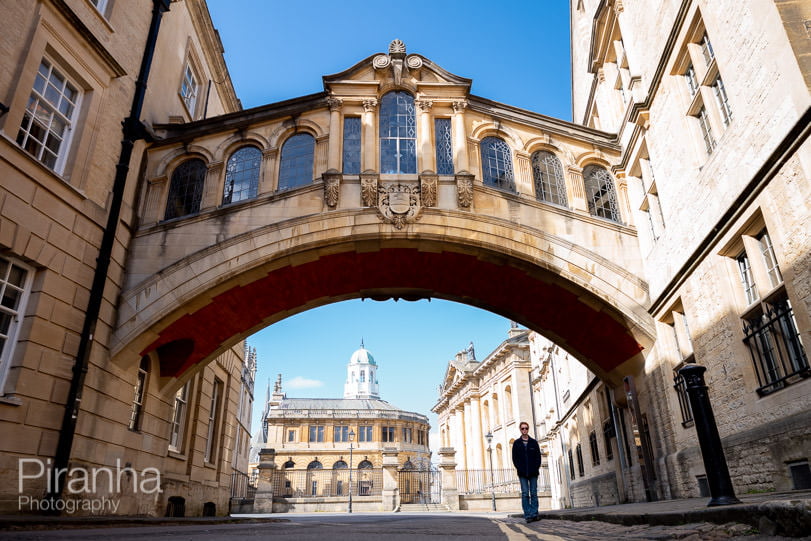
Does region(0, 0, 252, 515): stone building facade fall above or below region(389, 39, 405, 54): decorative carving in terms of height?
below

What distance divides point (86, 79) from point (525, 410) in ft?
120

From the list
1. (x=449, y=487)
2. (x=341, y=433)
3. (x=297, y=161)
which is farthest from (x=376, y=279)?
(x=341, y=433)

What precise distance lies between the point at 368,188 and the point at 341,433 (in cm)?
6116

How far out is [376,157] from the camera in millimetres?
13297

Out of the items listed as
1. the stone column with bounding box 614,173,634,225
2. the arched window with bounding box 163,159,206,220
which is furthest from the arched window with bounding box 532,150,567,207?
the arched window with bounding box 163,159,206,220

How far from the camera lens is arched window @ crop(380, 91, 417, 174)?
44.0 ft

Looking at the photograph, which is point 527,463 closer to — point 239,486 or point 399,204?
point 399,204

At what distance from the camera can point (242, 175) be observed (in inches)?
534

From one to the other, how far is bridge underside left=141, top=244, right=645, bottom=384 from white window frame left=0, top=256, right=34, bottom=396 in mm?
3118

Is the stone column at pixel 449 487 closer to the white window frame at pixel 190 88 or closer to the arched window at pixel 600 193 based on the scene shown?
the arched window at pixel 600 193

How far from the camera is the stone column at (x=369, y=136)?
13.2 metres

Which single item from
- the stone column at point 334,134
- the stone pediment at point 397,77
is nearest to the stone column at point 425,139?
the stone pediment at point 397,77

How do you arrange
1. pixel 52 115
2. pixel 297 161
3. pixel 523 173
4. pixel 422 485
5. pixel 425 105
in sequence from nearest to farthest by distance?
1. pixel 52 115
2. pixel 523 173
3. pixel 297 161
4. pixel 425 105
5. pixel 422 485

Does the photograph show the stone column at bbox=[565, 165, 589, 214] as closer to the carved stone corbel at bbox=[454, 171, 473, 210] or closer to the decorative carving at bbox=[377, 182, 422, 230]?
the carved stone corbel at bbox=[454, 171, 473, 210]
